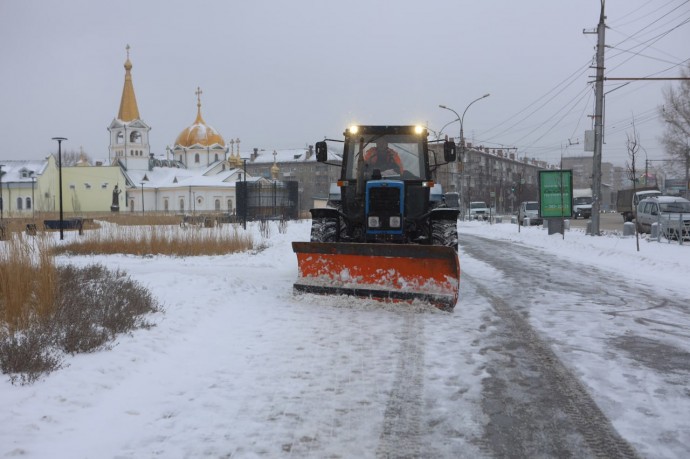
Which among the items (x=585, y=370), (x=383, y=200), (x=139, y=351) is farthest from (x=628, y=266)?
(x=139, y=351)

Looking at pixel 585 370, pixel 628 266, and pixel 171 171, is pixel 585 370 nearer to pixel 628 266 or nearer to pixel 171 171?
pixel 628 266

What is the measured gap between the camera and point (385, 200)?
8.81 meters

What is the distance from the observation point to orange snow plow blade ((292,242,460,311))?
768cm

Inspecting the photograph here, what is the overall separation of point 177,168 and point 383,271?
91.8 meters

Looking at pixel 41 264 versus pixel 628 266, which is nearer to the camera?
pixel 41 264

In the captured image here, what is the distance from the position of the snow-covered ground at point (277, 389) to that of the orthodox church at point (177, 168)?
77329 millimetres

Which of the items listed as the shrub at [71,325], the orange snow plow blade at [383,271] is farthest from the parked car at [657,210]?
the shrub at [71,325]

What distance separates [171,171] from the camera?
93.1 m

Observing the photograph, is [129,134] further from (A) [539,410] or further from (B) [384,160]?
(A) [539,410]

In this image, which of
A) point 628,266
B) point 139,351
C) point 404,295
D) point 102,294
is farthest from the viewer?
point 628,266

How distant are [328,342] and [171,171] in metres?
92.0

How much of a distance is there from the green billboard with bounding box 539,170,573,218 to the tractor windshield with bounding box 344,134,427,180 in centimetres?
1623

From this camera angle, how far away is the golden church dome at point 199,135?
309 feet

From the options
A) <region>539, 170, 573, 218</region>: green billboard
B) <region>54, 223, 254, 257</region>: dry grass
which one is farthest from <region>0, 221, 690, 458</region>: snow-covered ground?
<region>539, 170, 573, 218</region>: green billboard
